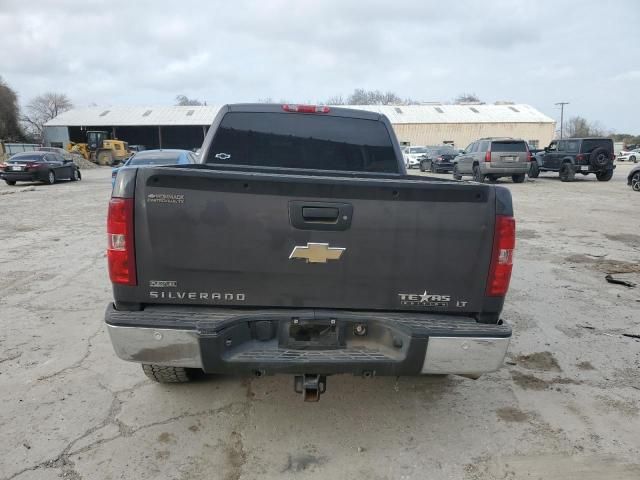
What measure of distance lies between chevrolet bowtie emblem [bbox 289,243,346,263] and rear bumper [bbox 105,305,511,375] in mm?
311

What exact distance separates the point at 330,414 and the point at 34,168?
23453 millimetres

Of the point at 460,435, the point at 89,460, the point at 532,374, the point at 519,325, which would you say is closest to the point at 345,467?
the point at 460,435

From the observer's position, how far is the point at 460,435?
3102 millimetres

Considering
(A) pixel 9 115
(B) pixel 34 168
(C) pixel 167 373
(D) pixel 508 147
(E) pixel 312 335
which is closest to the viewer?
(E) pixel 312 335

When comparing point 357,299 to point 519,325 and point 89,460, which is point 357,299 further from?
point 519,325

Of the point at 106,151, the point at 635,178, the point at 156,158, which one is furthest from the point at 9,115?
the point at 635,178

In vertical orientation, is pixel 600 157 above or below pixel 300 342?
above

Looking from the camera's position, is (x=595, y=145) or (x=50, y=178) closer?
(x=595, y=145)

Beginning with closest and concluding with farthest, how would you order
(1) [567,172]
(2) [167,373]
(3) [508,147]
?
1. (2) [167,373]
2. (3) [508,147]
3. (1) [567,172]

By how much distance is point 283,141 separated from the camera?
4.30 m

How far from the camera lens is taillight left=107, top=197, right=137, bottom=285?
2541 mm

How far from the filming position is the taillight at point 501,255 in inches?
104

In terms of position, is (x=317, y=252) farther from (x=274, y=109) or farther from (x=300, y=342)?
(x=274, y=109)

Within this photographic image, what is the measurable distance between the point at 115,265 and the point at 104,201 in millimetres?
15057
